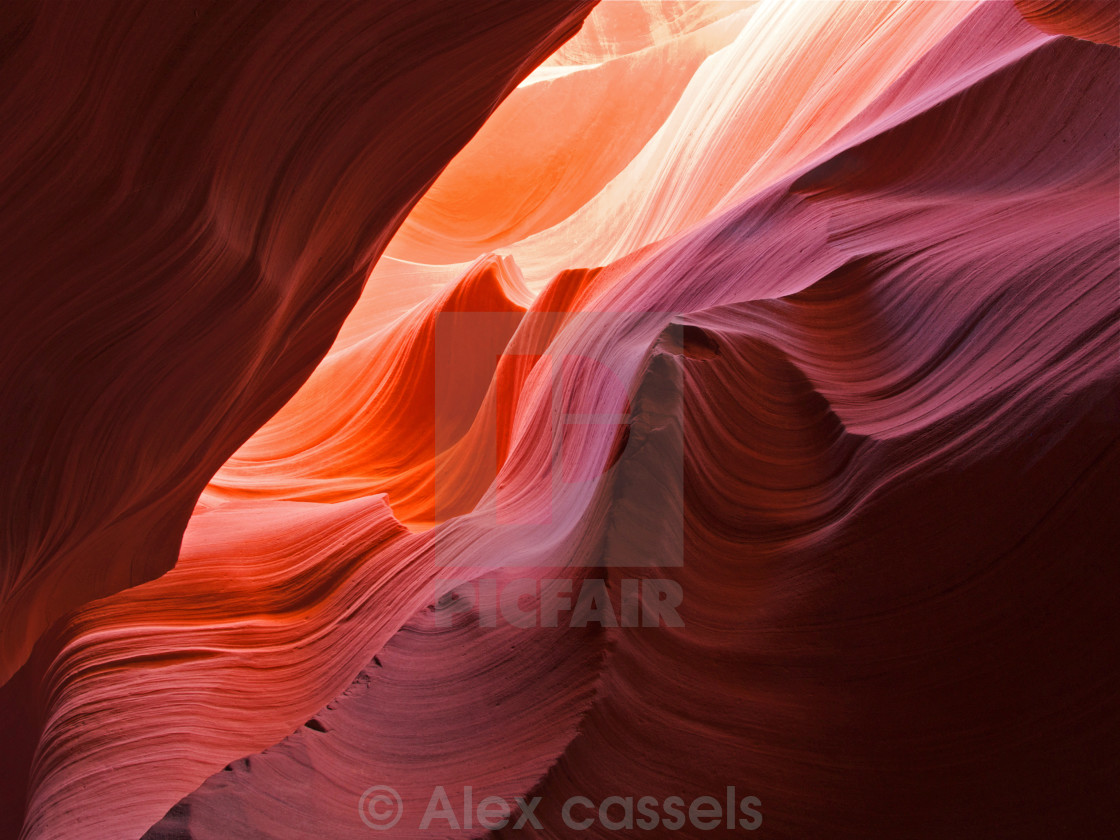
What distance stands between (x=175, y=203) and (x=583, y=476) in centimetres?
90

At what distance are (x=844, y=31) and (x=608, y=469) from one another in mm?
1965

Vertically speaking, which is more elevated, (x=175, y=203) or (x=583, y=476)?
(x=175, y=203)

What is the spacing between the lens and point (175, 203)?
1473 mm

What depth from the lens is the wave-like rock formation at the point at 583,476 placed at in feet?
4.63

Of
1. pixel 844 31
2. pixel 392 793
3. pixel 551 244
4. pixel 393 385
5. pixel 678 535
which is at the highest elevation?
pixel 551 244

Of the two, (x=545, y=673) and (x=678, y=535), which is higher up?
(x=678, y=535)

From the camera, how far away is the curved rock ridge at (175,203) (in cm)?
135

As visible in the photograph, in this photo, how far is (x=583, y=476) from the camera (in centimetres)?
191

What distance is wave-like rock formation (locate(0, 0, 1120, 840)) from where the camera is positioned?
4.63 ft

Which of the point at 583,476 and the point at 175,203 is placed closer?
the point at 175,203

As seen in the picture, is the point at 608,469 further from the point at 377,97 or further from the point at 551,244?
the point at 551,244

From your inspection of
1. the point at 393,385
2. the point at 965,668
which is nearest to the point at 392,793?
the point at 965,668

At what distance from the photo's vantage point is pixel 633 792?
139cm

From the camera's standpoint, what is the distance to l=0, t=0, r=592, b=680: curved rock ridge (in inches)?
53.2
